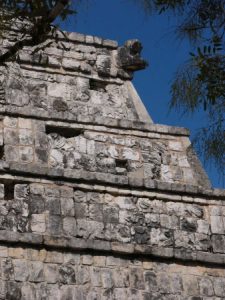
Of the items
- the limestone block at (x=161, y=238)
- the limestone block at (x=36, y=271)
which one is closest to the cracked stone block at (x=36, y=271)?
the limestone block at (x=36, y=271)

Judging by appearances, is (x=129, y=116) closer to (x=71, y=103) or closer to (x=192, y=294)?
(x=71, y=103)

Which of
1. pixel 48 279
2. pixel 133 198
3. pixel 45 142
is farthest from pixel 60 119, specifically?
pixel 48 279

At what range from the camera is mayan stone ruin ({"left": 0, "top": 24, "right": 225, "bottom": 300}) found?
35.3 feet

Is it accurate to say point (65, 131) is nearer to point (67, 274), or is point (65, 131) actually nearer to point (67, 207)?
point (67, 207)

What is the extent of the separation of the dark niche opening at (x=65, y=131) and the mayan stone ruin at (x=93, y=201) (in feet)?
0.04

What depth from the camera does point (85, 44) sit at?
13.3 metres

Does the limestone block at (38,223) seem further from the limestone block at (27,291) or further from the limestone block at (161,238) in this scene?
the limestone block at (161,238)

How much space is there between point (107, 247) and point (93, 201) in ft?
2.02

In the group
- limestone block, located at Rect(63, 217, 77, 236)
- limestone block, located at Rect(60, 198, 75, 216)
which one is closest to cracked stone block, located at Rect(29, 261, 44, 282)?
limestone block, located at Rect(63, 217, 77, 236)

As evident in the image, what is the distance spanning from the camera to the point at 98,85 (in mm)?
13203

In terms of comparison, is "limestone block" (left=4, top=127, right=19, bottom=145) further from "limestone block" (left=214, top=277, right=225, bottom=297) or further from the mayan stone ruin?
"limestone block" (left=214, top=277, right=225, bottom=297)

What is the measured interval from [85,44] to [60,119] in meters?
1.76

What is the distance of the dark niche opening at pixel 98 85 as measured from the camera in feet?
43.1

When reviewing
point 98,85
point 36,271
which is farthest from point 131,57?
point 36,271
